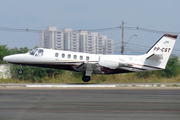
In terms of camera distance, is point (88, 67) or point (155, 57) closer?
point (88, 67)

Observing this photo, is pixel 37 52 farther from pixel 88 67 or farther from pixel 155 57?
pixel 155 57

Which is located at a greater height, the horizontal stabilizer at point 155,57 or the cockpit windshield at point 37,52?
the cockpit windshield at point 37,52

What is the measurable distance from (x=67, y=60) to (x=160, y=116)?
17.1m

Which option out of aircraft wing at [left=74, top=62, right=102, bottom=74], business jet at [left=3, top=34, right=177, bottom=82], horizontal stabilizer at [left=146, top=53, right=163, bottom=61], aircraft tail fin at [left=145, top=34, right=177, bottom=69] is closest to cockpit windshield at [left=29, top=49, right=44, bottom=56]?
business jet at [left=3, top=34, right=177, bottom=82]

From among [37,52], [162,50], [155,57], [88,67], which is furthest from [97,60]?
[162,50]

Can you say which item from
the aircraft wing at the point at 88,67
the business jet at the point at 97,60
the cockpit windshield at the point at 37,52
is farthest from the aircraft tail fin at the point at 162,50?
the cockpit windshield at the point at 37,52

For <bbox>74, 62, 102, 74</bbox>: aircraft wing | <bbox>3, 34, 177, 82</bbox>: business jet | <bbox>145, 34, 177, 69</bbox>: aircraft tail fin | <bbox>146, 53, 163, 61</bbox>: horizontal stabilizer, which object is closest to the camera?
<bbox>74, 62, 102, 74</bbox>: aircraft wing

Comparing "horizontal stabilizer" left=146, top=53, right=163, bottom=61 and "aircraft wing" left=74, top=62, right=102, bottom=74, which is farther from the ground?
"horizontal stabilizer" left=146, top=53, right=163, bottom=61

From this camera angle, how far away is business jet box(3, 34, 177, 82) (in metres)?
24.7

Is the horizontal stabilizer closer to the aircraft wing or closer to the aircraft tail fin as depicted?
the aircraft tail fin

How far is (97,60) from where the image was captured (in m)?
25.1

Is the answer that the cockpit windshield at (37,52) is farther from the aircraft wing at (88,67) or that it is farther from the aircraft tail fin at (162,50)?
the aircraft tail fin at (162,50)

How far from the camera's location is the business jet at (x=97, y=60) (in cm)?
2473

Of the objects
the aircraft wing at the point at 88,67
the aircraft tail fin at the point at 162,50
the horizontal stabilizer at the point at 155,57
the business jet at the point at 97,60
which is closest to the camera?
the aircraft wing at the point at 88,67
